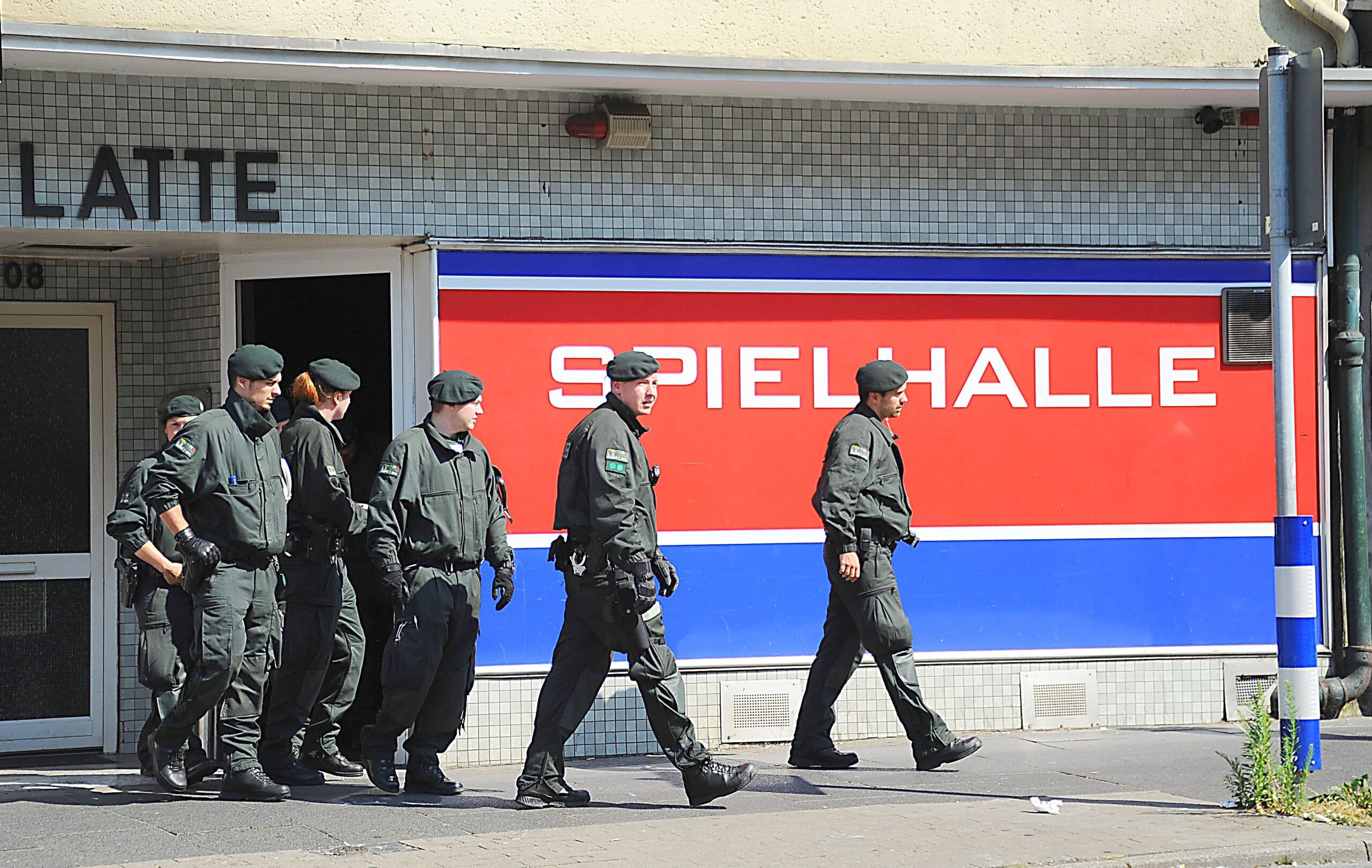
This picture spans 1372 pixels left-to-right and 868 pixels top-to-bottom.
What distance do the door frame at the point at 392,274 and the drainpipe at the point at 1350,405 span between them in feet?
16.6

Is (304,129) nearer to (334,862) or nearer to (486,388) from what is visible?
(486,388)

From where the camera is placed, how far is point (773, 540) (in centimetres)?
900

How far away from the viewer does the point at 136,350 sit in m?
9.30

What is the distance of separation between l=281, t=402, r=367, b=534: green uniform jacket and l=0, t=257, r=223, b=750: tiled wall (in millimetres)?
1748

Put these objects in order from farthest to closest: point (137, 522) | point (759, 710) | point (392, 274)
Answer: point (759, 710), point (392, 274), point (137, 522)

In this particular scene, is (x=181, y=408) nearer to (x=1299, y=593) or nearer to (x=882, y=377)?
(x=882, y=377)

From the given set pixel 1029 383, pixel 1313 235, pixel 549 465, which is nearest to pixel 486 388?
pixel 549 465

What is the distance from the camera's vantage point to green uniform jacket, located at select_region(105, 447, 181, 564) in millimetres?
7152

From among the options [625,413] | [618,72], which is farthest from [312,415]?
[618,72]

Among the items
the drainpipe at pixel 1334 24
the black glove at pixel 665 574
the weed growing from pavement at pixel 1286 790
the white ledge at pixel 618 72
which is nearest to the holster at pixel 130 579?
the white ledge at pixel 618 72

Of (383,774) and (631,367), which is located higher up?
(631,367)

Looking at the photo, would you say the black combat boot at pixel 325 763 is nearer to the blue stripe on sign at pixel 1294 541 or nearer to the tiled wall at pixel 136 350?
the tiled wall at pixel 136 350

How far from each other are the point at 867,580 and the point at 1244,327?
124 inches

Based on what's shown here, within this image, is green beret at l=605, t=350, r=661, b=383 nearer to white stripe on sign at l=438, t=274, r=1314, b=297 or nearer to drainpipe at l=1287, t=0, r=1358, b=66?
white stripe on sign at l=438, t=274, r=1314, b=297
